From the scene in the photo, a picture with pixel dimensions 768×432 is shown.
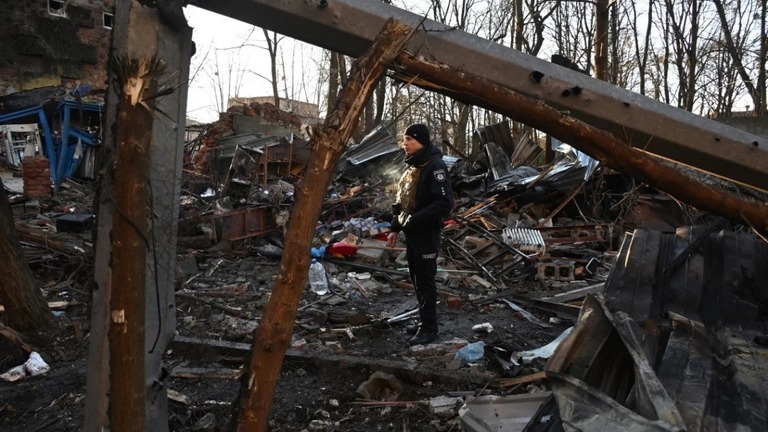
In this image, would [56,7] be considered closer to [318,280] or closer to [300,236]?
[318,280]

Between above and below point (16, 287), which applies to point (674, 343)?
above

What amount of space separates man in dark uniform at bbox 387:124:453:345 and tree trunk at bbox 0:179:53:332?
374 centimetres

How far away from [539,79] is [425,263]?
2506mm

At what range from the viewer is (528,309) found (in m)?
6.43

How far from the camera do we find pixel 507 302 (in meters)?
6.64

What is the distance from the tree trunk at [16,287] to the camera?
4.68 meters

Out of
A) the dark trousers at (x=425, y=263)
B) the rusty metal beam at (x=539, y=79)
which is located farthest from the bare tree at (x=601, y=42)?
the rusty metal beam at (x=539, y=79)

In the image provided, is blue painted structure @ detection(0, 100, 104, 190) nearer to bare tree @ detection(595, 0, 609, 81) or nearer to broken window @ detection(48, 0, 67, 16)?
broken window @ detection(48, 0, 67, 16)

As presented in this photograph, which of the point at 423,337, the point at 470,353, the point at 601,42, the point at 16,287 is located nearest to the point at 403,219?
the point at 423,337

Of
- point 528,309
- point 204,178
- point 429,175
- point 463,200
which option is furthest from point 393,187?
point 429,175

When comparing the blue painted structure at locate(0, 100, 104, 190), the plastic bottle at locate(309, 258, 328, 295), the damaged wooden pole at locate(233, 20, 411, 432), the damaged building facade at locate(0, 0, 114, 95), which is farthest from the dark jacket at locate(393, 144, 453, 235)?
the damaged building facade at locate(0, 0, 114, 95)

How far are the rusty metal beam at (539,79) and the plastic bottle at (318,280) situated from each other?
4686 millimetres

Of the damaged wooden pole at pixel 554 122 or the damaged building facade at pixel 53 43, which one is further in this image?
the damaged building facade at pixel 53 43

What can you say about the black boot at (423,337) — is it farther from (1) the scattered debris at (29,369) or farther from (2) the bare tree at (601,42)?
(2) the bare tree at (601,42)
